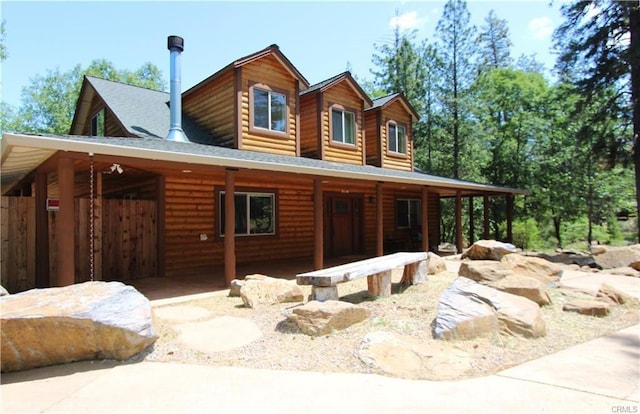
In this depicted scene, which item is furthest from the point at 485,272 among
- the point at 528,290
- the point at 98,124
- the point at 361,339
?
the point at 98,124

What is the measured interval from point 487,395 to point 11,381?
13.1 feet

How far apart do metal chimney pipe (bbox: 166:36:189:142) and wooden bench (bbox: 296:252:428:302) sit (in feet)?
18.6

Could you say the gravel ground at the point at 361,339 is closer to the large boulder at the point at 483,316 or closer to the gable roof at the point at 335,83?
the large boulder at the point at 483,316

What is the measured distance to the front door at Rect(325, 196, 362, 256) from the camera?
515 inches

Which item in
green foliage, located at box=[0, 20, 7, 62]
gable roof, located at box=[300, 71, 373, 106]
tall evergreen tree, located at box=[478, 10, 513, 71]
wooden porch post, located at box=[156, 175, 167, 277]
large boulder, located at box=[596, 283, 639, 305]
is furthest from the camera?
tall evergreen tree, located at box=[478, 10, 513, 71]

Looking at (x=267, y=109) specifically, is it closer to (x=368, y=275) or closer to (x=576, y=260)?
(x=368, y=275)

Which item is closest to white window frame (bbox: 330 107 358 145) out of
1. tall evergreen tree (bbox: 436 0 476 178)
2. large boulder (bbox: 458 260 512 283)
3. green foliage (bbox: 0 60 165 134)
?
large boulder (bbox: 458 260 512 283)

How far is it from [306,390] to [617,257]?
1096cm

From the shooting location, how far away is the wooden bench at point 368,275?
16.7 feet

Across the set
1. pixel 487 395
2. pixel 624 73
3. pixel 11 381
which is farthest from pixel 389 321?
pixel 624 73

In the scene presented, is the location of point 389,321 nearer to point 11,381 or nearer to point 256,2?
point 11,381

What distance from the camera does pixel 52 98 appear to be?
3206cm

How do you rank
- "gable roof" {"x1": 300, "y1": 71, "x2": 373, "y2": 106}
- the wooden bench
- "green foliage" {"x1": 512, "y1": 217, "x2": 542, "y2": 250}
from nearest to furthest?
the wooden bench
"gable roof" {"x1": 300, "y1": 71, "x2": 373, "y2": 106}
"green foliage" {"x1": 512, "y1": 217, "x2": 542, "y2": 250}

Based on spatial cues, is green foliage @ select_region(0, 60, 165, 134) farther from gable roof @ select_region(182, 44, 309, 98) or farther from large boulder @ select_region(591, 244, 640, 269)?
large boulder @ select_region(591, 244, 640, 269)
